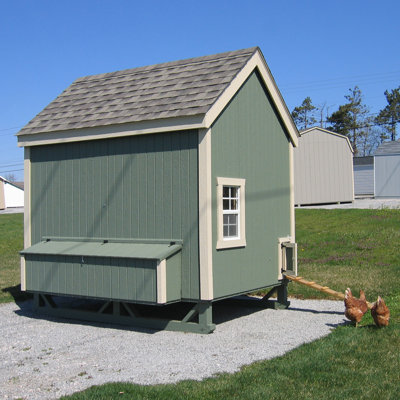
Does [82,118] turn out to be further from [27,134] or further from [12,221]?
[12,221]

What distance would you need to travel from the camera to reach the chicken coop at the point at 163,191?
9.74 meters

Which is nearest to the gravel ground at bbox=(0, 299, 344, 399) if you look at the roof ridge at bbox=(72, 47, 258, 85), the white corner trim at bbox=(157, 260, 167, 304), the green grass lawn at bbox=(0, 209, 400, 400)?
the green grass lawn at bbox=(0, 209, 400, 400)

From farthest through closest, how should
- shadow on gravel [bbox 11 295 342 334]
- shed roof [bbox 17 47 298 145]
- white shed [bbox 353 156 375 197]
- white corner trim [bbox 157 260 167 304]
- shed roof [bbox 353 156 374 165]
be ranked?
1. white shed [bbox 353 156 375 197]
2. shed roof [bbox 353 156 374 165]
3. shadow on gravel [bbox 11 295 342 334]
4. shed roof [bbox 17 47 298 145]
5. white corner trim [bbox 157 260 167 304]

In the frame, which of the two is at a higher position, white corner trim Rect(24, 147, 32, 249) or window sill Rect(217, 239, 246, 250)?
white corner trim Rect(24, 147, 32, 249)

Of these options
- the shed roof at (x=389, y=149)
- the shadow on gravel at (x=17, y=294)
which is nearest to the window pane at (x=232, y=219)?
the shadow on gravel at (x=17, y=294)

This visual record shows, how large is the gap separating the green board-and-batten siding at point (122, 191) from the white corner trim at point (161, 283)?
512 mm

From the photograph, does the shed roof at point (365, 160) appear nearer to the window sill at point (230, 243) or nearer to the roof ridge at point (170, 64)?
the roof ridge at point (170, 64)

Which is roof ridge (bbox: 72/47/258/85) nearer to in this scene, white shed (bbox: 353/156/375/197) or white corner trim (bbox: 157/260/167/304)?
white corner trim (bbox: 157/260/167/304)

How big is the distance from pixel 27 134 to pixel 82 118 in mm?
1354

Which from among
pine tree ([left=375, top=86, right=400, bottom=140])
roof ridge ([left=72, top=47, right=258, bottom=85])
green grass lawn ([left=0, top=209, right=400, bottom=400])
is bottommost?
green grass lawn ([left=0, top=209, right=400, bottom=400])

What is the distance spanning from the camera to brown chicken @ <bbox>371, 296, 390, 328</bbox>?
8.92m

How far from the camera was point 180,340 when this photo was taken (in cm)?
930

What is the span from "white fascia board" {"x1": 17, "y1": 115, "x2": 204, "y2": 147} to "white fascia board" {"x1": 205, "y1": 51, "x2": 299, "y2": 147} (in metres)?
0.33

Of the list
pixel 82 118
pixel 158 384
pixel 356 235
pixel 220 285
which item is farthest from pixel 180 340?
pixel 356 235
